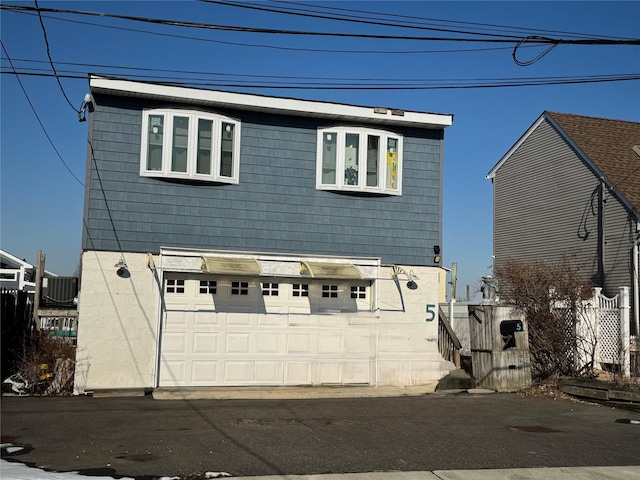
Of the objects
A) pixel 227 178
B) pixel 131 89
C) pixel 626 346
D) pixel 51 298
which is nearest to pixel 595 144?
pixel 626 346

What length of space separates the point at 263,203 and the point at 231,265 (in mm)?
1584

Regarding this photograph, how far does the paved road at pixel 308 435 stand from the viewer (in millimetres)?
7336

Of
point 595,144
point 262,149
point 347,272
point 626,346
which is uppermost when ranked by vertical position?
point 595,144

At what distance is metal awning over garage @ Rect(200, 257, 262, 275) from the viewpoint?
42.6 feet

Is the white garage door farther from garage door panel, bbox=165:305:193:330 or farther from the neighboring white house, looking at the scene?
the neighboring white house

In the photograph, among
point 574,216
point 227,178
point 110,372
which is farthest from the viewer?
point 574,216

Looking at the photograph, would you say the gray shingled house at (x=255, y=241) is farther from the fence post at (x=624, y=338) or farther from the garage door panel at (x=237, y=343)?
the fence post at (x=624, y=338)

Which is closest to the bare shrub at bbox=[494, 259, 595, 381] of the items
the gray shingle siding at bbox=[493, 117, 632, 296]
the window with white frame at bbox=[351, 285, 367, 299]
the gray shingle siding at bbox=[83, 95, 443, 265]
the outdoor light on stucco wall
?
the gray shingle siding at bbox=[83, 95, 443, 265]

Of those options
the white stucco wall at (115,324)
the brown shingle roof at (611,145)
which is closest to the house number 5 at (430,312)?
the white stucco wall at (115,324)

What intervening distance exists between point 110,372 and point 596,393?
8.99m

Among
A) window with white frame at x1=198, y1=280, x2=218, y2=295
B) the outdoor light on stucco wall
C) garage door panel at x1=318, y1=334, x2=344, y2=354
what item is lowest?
garage door panel at x1=318, y1=334, x2=344, y2=354

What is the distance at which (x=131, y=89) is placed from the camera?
13.1 meters

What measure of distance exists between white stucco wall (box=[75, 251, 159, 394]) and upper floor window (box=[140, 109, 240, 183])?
1.86 metres

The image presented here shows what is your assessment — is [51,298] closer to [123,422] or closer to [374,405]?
[123,422]
